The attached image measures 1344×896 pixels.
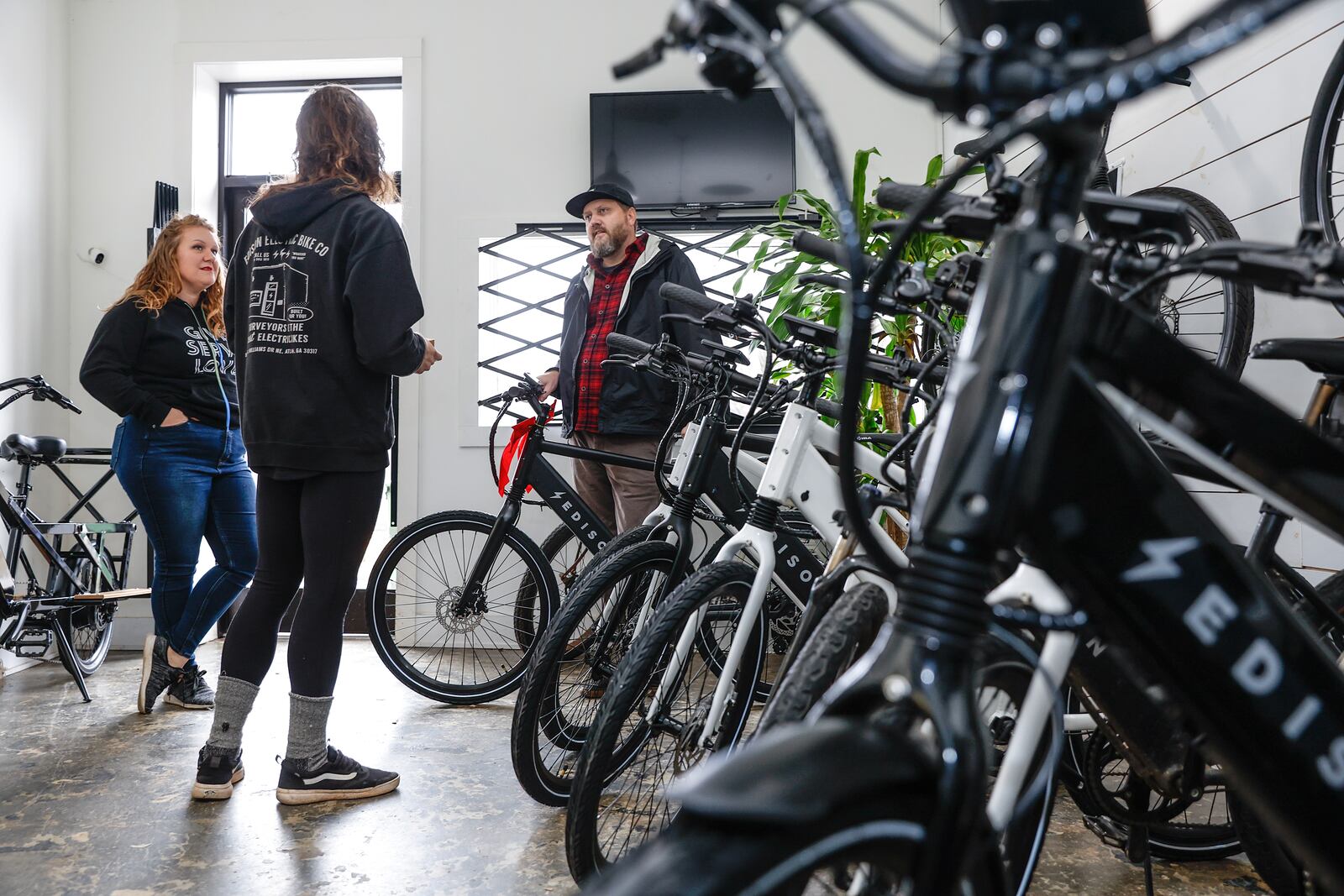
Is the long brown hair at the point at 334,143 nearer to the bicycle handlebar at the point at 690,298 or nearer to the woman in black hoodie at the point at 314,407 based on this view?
the woman in black hoodie at the point at 314,407

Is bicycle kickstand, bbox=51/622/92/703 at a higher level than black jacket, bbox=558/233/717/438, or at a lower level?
lower

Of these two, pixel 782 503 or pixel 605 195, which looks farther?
pixel 605 195

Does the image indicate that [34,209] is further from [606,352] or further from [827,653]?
[827,653]

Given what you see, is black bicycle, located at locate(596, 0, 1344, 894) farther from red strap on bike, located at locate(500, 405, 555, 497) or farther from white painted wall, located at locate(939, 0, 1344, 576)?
red strap on bike, located at locate(500, 405, 555, 497)

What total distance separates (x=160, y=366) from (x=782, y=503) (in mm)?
2064

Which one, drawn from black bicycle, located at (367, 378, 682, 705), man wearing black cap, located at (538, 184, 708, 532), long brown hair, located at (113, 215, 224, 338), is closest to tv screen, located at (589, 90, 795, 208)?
man wearing black cap, located at (538, 184, 708, 532)

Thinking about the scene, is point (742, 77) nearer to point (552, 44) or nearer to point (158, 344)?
point (158, 344)

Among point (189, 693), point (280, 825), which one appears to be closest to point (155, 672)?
point (189, 693)

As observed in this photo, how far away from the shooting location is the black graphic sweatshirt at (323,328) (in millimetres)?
1889

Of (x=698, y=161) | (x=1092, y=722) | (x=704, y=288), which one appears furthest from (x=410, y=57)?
(x=1092, y=722)

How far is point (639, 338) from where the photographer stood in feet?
10.5

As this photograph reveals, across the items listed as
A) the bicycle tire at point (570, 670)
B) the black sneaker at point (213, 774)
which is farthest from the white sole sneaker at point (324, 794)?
the bicycle tire at point (570, 670)

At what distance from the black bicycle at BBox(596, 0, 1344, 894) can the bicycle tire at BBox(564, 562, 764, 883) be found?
0.77 m

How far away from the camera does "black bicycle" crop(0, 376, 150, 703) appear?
9.48ft
